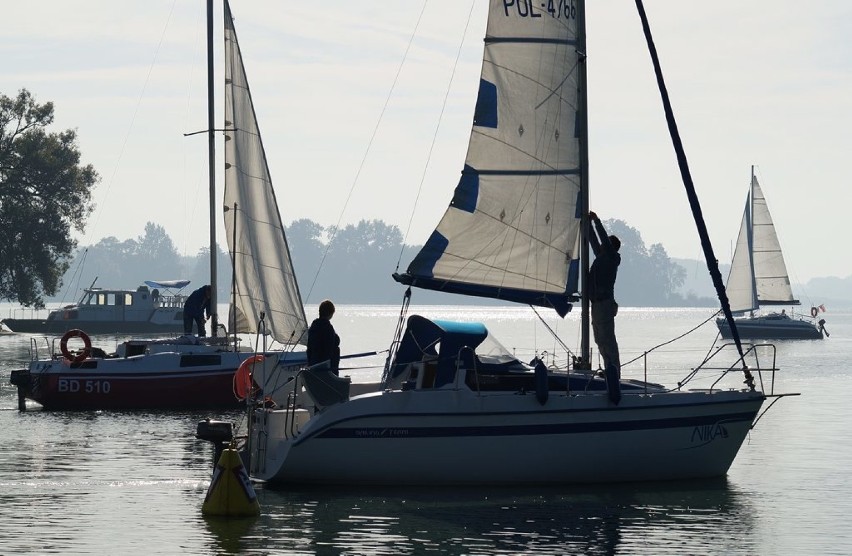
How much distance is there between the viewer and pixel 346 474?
22016mm

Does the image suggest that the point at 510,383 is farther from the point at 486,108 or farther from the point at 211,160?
the point at 211,160

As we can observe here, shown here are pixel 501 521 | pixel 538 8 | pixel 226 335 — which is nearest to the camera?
pixel 501 521

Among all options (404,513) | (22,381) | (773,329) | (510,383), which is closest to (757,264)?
(773,329)

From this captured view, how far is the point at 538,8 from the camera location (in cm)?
2425

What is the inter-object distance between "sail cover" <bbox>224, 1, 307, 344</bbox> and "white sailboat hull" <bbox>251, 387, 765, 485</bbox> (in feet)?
51.2

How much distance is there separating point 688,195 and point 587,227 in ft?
7.27

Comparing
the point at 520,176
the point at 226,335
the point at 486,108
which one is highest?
the point at 486,108

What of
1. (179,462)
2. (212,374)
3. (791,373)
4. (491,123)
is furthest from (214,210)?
(791,373)

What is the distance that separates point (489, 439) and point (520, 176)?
16.7ft

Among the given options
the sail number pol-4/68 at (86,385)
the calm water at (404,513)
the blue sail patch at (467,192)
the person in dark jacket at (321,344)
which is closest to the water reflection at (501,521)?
the calm water at (404,513)

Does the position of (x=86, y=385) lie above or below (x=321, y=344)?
below

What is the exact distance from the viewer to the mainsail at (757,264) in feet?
309

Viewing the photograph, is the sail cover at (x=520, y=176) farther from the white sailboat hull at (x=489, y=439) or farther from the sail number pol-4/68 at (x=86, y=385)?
the sail number pol-4/68 at (x=86, y=385)

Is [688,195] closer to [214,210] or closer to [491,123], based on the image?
[491,123]
